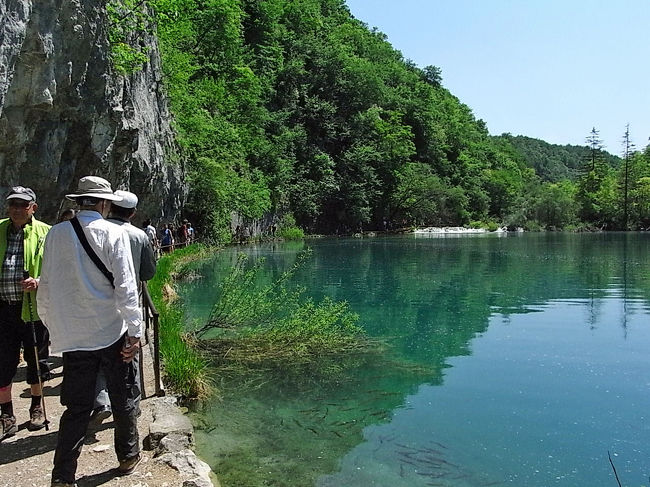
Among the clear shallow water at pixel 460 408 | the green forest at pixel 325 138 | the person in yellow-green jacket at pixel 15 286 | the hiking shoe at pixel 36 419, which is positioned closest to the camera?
the person in yellow-green jacket at pixel 15 286

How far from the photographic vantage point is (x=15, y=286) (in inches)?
185

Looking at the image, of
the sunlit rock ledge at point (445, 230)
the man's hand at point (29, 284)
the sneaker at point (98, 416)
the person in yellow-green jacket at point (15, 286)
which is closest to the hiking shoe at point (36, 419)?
the person in yellow-green jacket at point (15, 286)

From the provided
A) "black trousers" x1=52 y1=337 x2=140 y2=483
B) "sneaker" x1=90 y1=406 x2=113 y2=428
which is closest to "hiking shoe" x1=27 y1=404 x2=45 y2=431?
"sneaker" x1=90 y1=406 x2=113 y2=428

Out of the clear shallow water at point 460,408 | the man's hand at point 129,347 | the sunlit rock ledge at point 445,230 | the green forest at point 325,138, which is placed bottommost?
the clear shallow water at point 460,408

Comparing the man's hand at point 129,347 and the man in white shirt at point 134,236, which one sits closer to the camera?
the man's hand at point 129,347

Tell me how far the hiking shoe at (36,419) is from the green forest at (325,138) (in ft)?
33.4

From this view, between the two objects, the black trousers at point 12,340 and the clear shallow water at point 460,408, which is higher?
the black trousers at point 12,340

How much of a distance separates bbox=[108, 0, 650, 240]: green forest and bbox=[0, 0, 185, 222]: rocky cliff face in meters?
1.75

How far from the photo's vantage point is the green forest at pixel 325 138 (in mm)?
32750

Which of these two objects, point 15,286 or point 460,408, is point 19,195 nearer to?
point 15,286

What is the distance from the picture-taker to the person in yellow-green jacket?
4676mm

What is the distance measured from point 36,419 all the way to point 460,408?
5.58 m

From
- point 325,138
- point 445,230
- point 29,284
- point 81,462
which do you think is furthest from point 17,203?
point 445,230

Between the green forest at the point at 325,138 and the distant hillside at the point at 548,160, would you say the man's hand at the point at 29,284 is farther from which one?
the distant hillside at the point at 548,160
